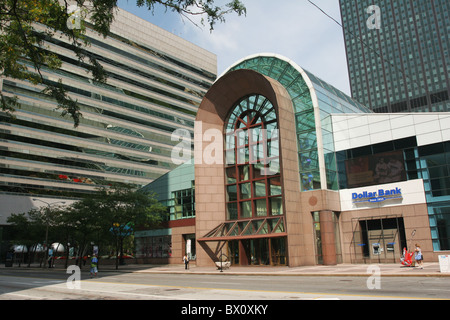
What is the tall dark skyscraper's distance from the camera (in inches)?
5851

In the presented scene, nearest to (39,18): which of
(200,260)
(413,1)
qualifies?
(200,260)

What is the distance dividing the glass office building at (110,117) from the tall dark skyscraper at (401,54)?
8264 cm

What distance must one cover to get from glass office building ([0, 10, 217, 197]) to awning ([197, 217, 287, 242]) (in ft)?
120

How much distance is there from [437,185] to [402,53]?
142m

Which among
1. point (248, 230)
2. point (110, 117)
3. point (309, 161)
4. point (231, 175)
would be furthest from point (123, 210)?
point (110, 117)

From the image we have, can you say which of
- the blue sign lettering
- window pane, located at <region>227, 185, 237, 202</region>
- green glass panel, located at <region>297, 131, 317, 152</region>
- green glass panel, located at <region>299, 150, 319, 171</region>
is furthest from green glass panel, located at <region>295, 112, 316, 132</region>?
window pane, located at <region>227, 185, 237, 202</region>

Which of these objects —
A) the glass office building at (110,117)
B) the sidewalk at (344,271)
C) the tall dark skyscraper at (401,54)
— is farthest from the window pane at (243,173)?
the tall dark skyscraper at (401,54)

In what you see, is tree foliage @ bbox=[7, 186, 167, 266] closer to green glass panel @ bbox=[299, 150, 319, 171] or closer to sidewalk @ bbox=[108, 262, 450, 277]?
sidewalk @ bbox=[108, 262, 450, 277]

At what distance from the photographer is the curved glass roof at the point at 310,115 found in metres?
37.4

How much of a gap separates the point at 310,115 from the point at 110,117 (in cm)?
6263

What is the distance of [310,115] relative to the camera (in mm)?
38719

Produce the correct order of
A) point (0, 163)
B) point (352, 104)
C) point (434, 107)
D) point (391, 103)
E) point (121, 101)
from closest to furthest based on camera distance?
point (352, 104) < point (0, 163) < point (121, 101) < point (434, 107) < point (391, 103)

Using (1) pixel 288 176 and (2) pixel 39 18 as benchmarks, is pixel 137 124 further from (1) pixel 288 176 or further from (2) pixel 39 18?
(2) pixel 39 18

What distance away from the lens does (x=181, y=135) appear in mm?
107000
